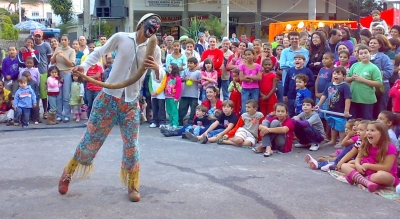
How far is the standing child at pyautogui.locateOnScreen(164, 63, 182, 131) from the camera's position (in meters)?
9.92

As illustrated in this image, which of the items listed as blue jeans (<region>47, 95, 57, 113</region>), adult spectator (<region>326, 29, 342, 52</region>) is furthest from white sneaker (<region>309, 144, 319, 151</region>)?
blue jeans (<region>47, 95, 57, 113</region>)

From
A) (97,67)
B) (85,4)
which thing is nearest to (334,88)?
(97,67)

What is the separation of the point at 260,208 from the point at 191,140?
150 inches

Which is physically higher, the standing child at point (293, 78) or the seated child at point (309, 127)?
the standing child at point (293, 78)

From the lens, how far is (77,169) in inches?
216

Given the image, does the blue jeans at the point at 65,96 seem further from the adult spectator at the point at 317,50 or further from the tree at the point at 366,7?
the tree at the point at 366,7

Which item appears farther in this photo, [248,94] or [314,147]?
[248,94]

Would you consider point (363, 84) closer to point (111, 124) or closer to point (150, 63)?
point (150, 63)

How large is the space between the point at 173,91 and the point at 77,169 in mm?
4625

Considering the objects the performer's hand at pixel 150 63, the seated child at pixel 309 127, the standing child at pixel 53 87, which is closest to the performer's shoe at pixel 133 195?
the performer's hand at pixel 150 63

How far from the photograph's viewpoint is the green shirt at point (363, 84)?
7664 mm

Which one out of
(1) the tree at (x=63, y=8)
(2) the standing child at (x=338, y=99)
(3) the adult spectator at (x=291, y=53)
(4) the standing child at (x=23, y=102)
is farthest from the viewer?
(1) the tree at (x=63, y=8)

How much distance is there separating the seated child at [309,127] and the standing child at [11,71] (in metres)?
6.25

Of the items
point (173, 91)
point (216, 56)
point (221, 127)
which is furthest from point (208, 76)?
point (221, 127)
